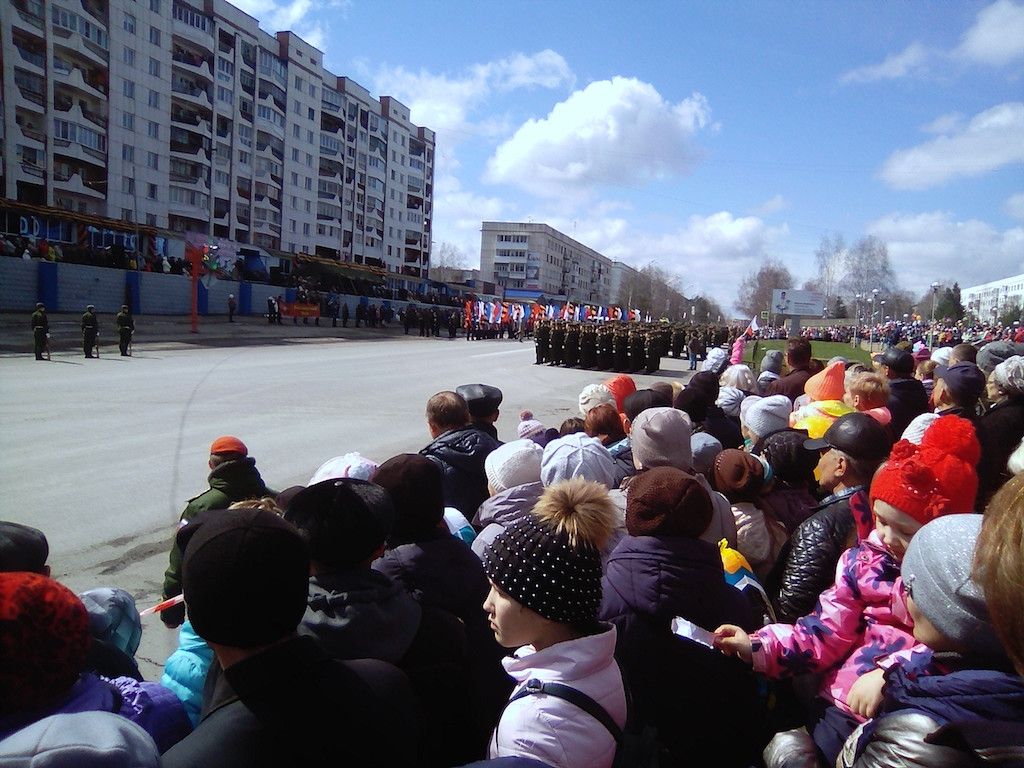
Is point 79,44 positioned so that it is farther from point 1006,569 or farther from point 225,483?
point 1006,569

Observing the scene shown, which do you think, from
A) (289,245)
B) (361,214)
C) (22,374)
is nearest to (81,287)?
(22,374)

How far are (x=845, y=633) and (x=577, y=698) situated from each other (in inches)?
42.4

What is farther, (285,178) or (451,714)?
(285,178)

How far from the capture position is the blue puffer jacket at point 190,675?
7.02 ft

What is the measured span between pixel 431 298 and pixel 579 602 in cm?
6387

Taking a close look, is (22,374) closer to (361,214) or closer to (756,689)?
(756,689)

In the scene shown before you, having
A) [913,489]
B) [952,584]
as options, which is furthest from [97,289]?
[952,584]

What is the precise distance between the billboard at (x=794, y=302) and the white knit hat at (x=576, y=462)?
6621cm

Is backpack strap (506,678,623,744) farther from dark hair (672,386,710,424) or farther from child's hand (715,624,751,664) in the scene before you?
dark hair (672,386,710,424)

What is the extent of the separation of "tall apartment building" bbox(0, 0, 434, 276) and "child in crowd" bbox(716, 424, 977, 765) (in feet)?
175

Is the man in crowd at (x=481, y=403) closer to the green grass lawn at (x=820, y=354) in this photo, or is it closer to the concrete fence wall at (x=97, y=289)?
the green grass lawn at (x=820, y=354)

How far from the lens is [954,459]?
2492 millimetres

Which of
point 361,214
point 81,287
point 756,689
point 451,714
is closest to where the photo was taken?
point 451,714

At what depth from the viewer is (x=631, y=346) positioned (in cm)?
2605
